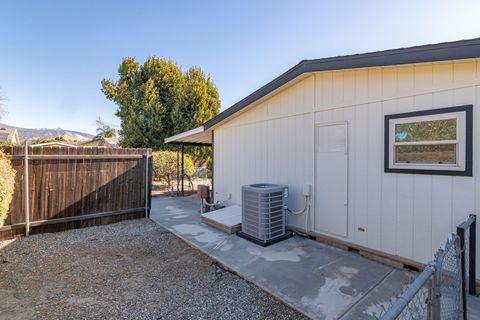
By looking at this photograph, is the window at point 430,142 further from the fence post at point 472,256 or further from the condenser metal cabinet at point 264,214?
the condenser metal cabinet at point 264,214

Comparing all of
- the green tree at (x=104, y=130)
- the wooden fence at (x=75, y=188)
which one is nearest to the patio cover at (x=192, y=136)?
the wooden fence at (x=75, y=188)

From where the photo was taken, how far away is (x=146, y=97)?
15102 mm

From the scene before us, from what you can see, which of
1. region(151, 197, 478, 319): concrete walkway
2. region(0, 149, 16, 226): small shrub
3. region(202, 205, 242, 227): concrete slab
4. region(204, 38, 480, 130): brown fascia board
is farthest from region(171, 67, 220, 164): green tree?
region(151, 197, 478, 319): concrete walkway

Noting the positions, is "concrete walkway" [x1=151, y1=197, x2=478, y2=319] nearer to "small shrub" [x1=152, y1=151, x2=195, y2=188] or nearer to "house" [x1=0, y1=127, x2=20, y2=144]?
"small shrub" [x1=152, y1=151, x2=195, y2=188]

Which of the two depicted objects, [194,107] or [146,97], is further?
[194,107]

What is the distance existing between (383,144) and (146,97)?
14342mm

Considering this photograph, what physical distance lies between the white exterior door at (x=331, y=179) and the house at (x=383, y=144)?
2cm

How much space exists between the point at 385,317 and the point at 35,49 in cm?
1343

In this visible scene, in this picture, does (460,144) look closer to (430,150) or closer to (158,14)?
(430,150)

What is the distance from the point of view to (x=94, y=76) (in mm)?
15555

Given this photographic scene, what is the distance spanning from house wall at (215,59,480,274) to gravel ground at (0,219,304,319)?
82.8 inches

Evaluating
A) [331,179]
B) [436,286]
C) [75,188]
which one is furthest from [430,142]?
[75,188]

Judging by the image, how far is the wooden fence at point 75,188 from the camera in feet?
16.3

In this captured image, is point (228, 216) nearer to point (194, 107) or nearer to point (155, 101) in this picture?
point (194, 107)
